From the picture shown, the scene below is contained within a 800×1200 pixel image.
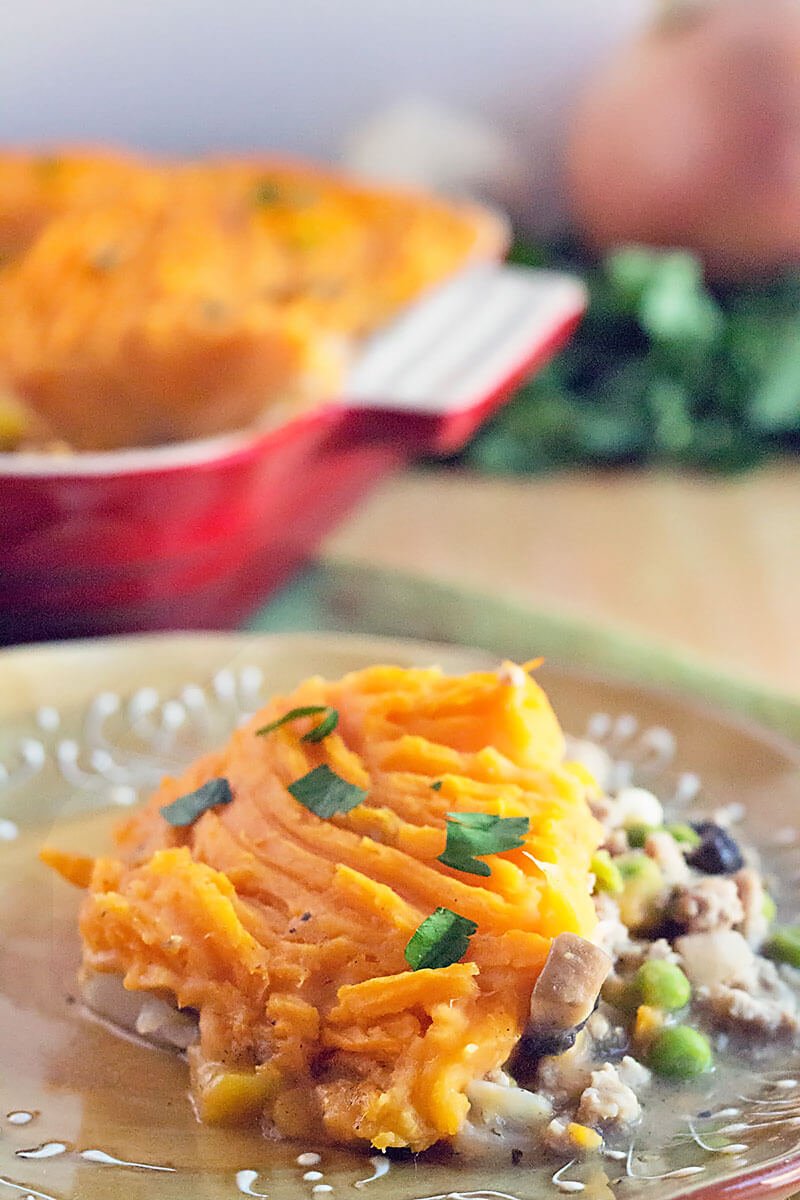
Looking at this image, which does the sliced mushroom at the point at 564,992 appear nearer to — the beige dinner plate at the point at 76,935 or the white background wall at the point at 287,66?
the beige dinner plate at the point at 76,935

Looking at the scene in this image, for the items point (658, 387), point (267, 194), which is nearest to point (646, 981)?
point (267, 194)

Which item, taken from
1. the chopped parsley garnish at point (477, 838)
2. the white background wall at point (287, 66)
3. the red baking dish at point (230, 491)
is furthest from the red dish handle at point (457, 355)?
the white background wall at point (287, 66)

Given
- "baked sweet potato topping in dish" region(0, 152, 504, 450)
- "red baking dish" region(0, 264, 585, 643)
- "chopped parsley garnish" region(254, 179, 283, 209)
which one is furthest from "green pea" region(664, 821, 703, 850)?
"chopped parsley garnish" region(254, 179, 283, 209)

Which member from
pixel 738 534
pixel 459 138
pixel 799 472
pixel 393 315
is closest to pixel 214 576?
pixel 393 315

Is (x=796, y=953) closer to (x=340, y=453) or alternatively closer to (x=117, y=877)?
(x=117, y=877)

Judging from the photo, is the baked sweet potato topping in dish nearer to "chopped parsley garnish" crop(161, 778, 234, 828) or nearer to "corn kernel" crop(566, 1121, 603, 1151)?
"chopped parsley garnish" crop(161, 778, 234, 828)

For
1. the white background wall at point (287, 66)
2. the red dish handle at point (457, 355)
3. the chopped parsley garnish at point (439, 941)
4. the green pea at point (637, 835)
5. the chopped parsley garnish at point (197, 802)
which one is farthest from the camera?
the white background wall at point (287, 66)
